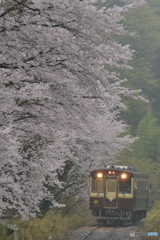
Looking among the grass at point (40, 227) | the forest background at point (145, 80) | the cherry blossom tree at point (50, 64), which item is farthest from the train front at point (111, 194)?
the forest background at point (145, 80)

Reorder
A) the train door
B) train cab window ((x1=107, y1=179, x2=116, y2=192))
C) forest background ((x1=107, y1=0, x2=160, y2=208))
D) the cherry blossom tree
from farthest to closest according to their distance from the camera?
forest background ((x1=107, y1=0, x2=160, y2=208)), train cab window ((x1=107, y1=179, x2=116, y2=192)), the train door, the cherry blossom tree

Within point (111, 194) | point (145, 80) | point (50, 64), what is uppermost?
point (145, 80)

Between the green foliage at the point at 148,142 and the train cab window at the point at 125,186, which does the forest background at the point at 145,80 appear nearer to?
the green foliage at the point at 148,142

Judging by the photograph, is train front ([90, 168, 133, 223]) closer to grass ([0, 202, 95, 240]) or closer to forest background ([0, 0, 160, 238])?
grass ([0, 202, 95, 240])

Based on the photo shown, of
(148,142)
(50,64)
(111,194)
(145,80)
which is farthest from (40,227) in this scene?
(145,80)

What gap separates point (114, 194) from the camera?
54.6 feet

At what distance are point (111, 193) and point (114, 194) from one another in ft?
0.43

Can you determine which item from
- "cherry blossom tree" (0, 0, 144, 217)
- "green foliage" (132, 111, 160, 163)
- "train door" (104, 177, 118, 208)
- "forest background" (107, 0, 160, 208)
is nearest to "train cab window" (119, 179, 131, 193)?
"train door" (104, 177, 118, 208)

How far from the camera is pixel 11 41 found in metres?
6.13

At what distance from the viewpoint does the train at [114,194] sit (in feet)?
53.8

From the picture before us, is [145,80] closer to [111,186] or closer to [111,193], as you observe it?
[111,186]

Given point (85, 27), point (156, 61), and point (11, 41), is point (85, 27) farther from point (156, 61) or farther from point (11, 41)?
point (156, 61)

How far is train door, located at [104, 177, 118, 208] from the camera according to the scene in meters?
16.6

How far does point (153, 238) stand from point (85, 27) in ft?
22.9
